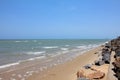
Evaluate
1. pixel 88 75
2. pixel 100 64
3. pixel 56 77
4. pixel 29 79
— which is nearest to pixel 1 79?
pixel 29 79

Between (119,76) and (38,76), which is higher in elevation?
(119,76)

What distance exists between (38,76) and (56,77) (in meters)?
0.90

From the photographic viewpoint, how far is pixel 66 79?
871 cm

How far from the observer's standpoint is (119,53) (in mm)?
10656

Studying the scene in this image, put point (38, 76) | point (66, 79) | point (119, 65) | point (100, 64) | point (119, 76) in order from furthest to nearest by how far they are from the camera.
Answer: point (100, 64), point (38, 76), point (66, 79), point (119, 65), point (119, 76)

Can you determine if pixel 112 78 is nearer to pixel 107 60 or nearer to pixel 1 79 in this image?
pixel 107 60

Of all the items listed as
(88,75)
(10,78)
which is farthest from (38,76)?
(88,75)

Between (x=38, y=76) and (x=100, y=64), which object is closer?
(x=38, y=76)

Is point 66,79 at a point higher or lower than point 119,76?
lower

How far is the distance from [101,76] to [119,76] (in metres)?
1.08

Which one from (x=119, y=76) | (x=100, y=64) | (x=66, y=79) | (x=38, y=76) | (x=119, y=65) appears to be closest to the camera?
(x=119, y=76)

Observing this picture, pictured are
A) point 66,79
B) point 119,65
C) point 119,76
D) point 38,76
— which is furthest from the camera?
point 38,76

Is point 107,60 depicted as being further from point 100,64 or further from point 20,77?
point 20,77

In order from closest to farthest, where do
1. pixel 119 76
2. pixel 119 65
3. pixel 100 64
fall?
1. pixel 119 76
2. pixel 119 65
3. pixel 100 64
